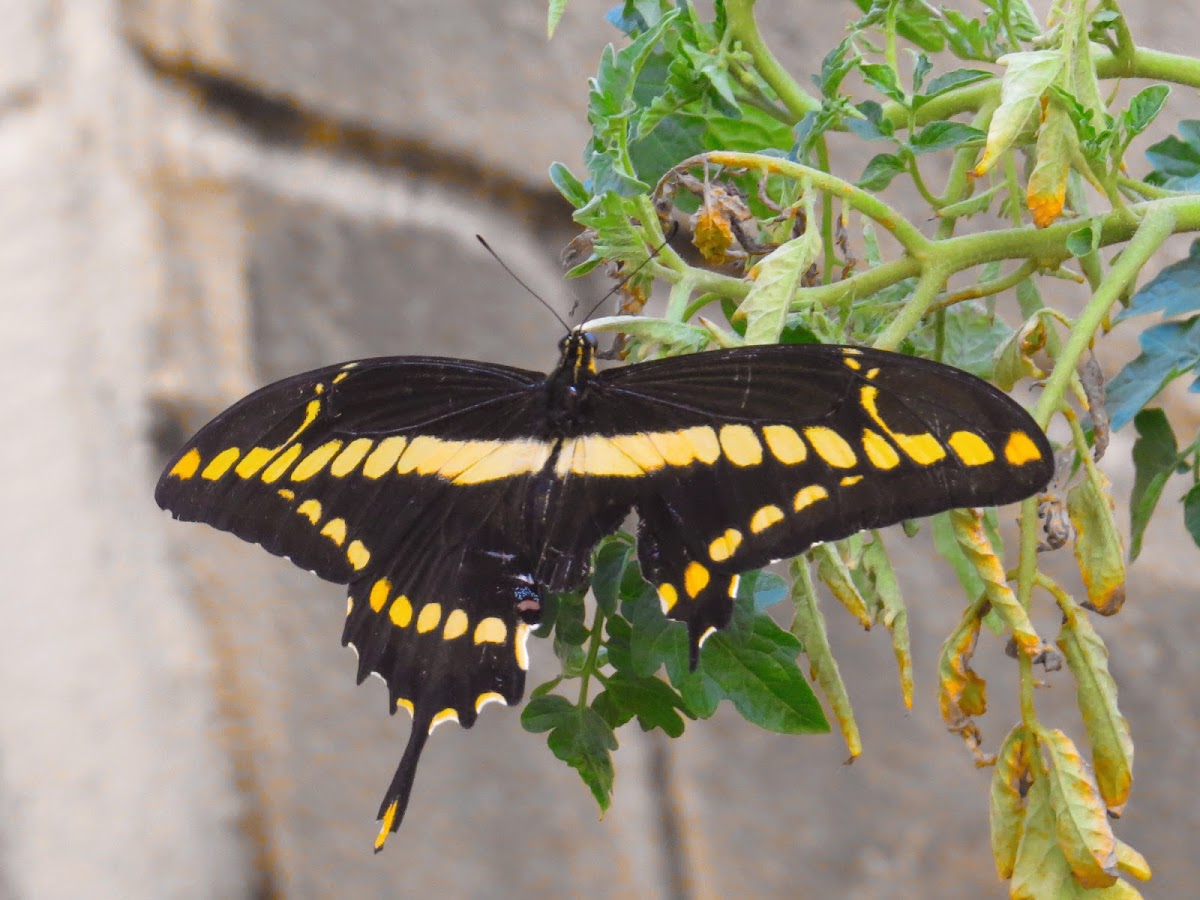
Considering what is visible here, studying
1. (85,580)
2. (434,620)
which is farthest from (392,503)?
(85,580)

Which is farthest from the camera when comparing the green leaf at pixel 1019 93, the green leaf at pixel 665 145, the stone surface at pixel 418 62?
the stone surface at pixel 418 62

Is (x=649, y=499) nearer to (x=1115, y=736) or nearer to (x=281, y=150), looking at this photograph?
(x=1115, y=736)

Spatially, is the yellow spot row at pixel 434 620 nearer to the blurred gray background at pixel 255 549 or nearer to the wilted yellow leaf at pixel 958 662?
the wilted yellow leaf at pixel 958 662

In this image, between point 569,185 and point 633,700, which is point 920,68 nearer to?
point 569,185

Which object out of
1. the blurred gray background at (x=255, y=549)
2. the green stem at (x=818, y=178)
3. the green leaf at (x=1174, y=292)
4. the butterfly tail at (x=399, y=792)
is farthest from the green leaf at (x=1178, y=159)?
the blurred gray background at (x=255, y=549)

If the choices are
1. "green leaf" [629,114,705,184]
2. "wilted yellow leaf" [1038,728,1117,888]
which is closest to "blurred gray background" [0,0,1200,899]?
"green leaf" [629,114,705,184]

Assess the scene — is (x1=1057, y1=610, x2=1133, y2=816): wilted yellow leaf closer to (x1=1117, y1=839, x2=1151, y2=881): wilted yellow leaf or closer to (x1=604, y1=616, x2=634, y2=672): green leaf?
(x1=1117, y1=839, x2=1151, y2=881): wilted yellow leaf

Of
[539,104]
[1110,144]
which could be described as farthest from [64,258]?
[1110,144]
